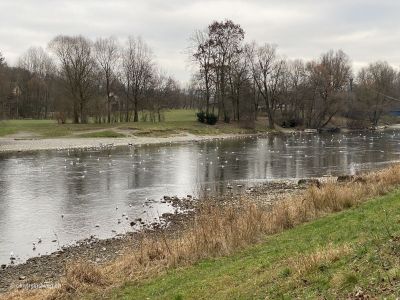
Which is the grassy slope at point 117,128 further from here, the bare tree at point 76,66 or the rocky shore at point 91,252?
the rocky shore at point 91,252

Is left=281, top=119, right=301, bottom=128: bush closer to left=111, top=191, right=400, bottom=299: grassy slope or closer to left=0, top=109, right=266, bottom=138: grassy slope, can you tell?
left=0, top=109, right=266, bottom=138: grassy slope

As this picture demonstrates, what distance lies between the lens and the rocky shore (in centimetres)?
1243

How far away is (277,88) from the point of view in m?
87.3

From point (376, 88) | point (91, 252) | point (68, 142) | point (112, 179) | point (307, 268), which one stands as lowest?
point (91, 252)

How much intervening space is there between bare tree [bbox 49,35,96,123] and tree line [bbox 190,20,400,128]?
713 inches

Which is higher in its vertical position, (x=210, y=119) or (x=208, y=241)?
(x=210, y=119)

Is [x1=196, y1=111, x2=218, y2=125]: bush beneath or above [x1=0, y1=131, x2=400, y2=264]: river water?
above

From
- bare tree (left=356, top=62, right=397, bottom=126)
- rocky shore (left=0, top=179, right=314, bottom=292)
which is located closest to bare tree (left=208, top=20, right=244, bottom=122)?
bare tree (left=356, top=62, right=397, bottom=126)

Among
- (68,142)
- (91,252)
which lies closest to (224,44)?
(68,142)

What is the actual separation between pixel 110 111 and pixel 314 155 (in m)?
42.7

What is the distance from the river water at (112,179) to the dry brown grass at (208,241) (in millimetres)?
4304

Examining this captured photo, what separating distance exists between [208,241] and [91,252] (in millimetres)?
4696

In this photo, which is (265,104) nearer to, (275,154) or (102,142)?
(102,142)

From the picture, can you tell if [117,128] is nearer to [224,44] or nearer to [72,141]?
[72,141]
